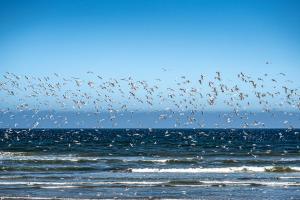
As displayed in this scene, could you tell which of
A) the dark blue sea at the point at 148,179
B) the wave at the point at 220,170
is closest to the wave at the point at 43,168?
the dark blue sea at the point at 148,179

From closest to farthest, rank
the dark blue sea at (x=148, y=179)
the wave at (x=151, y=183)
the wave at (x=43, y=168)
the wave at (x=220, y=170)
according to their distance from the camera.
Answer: the dark blue sea at (x=148, y=179) → the wave at (x=151, y=183) → the wave at (x=220, y=170) → the wave at (x=43, y=168)

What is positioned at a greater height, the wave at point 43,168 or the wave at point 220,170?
the wave at point 43,168

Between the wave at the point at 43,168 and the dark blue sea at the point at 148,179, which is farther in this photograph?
the wave at the point at 43,168

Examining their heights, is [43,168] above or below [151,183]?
above

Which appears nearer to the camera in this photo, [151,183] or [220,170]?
[151,183]

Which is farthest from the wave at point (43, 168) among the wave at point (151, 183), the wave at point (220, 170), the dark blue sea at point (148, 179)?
Result: the wave at point (151, 183)

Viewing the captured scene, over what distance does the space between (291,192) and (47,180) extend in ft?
54.2

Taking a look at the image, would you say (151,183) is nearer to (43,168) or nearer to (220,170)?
(220,170)

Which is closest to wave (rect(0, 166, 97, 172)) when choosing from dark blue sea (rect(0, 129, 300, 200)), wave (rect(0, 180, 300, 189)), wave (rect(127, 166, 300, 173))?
dark blue sea (rect(0, 129, 300, 200))

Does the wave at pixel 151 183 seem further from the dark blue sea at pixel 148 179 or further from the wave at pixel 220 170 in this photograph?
the wave at pixel 220 170

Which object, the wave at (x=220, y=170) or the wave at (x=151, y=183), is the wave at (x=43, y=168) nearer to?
the wave at (x=220, y=170)

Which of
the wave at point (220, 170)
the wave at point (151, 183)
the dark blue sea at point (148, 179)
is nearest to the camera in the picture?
the dark blue sea at point (148, 179)

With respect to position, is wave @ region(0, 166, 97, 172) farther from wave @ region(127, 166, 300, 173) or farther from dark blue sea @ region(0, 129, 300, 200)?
wave @ region(127, 166, 300, 173)

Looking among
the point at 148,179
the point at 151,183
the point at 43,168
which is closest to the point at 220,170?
the point at 148,179
